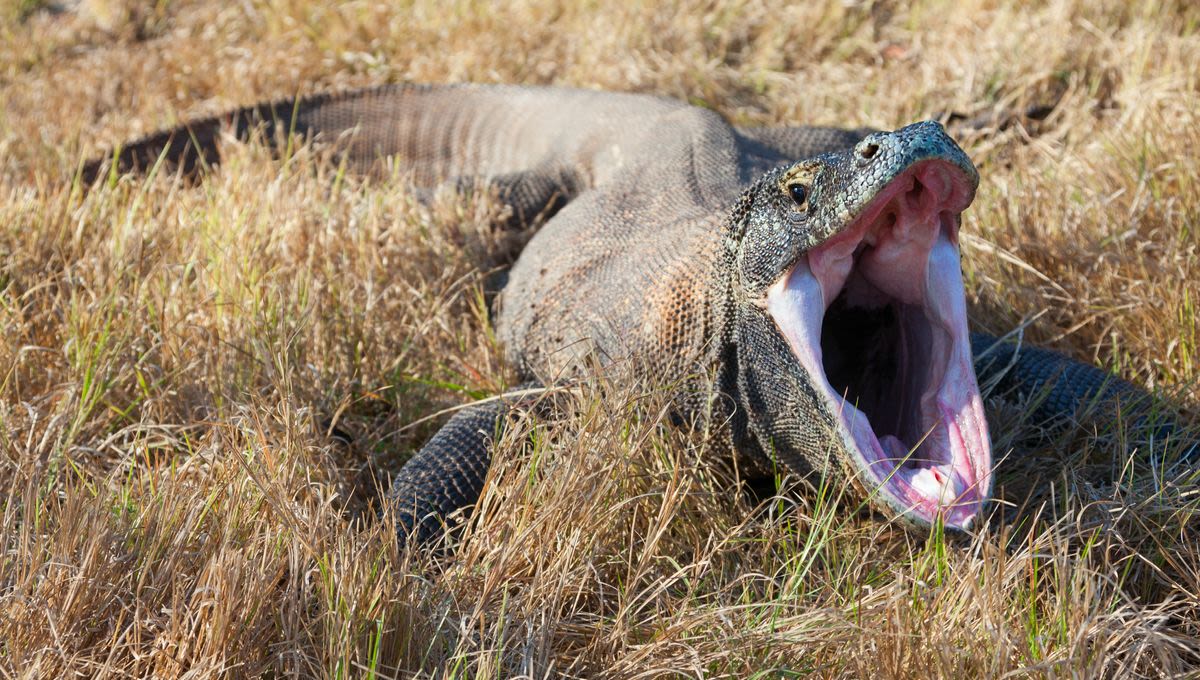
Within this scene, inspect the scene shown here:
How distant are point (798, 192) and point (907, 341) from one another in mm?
485

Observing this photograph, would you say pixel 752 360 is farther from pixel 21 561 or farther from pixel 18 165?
pixel 18 165

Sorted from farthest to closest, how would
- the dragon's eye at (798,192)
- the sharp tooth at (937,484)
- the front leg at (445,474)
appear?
1. the front leg at (445,474)
2. the dragon's eye at (798,192)
3. the sharp tooth at (937,484)

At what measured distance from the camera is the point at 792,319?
9.23 feet

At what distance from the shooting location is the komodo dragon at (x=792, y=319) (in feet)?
8.76

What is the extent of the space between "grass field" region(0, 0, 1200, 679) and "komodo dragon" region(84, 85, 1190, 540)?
0.44ft

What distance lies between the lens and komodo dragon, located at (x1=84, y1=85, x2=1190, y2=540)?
2670mm

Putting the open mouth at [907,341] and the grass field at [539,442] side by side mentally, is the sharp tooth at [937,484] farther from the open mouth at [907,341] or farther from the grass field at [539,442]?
the grass field at [539,442]

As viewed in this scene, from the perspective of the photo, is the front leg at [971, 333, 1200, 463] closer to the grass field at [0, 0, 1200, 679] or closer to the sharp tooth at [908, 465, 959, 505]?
the grass field at [0, 0, 1200, 679]

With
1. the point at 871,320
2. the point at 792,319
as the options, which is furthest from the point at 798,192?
the point at 871,320

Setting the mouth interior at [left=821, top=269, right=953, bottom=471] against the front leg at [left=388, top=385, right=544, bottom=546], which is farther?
the front leg at [left=388, top=385, right=544, bottom=546]

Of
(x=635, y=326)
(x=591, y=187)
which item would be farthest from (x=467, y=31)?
(x=635, y=326)

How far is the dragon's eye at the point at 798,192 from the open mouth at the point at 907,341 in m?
0.11

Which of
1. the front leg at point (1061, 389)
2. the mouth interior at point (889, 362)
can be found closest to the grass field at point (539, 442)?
the front leg at point (1061, 389)

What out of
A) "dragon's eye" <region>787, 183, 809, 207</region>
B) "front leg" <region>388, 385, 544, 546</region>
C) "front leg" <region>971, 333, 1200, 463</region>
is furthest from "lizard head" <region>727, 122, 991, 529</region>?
Result: "front leg" <region>388, 385, 544, 546</region>
